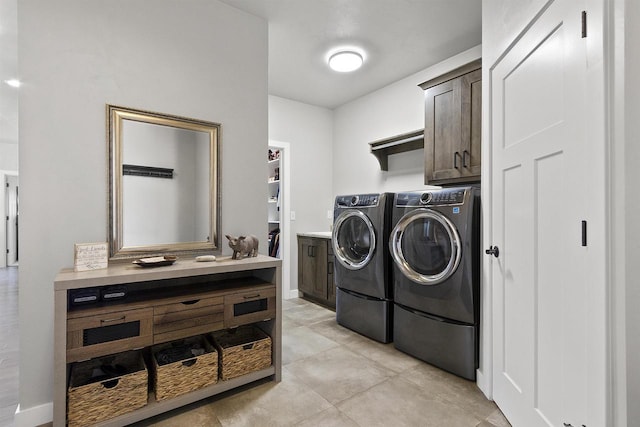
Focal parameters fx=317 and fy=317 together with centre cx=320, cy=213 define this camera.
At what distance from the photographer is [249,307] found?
2.00 meters

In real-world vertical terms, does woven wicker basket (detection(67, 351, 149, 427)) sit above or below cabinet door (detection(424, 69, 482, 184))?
below

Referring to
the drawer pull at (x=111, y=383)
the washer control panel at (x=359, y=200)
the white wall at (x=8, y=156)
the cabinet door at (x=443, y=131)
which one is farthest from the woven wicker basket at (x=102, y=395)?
the white wall at (x=8, y=156)

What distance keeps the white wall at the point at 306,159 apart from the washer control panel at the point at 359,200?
114cm

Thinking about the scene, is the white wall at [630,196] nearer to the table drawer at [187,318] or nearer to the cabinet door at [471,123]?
the cabinet door at [471,123]

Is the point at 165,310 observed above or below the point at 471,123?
below

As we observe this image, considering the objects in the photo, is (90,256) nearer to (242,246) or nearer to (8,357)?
(242,246)

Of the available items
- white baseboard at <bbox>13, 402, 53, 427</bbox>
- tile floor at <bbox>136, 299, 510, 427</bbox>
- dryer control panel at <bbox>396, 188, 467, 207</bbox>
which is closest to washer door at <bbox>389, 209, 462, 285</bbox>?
dryer control panel at <bbox>396, 188, 467, 207</bbox>

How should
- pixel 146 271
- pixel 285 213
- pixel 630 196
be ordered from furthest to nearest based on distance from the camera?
pixel 285 213 < pixel 146 271 < pixel 630 196

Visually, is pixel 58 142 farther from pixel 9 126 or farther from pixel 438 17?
pixel 9 126

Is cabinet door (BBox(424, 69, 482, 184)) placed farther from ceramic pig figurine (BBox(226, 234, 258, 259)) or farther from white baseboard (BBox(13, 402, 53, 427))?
white baseboard (BBox(13, 402, 53, 427))

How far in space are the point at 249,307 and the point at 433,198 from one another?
1.49 metres

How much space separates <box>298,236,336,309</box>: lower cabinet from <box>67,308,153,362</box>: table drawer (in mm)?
2234

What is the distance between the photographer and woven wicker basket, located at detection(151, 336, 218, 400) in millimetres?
1726

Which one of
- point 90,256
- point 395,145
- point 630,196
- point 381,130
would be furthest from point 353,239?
point 630,196
